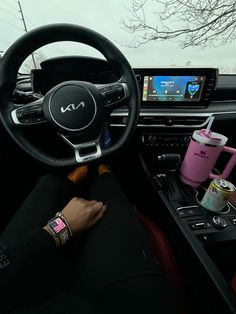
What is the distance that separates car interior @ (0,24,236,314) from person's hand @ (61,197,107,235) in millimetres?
163

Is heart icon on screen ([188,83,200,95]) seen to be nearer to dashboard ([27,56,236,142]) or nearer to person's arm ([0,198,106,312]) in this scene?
dashboard ([27,56,236,142])

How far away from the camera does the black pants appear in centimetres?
57

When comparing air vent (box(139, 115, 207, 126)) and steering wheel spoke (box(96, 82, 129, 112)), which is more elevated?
steering wheel spoke (box(96, 82, 129, 112))

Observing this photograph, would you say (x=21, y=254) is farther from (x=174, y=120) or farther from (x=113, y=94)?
(x=174, y=120)

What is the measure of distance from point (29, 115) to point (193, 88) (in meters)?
0.82

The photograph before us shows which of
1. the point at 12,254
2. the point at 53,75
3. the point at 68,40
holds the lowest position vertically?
the point at 12,254

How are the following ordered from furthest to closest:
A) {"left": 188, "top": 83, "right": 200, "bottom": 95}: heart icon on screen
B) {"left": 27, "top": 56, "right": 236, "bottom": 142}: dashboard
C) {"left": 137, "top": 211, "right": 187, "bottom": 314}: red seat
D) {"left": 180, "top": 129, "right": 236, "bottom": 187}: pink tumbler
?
{"left": 188, "top": 83, "right": 200, "bottom": 95}: heart icon on screen, {"left": 27, "top": 56, "right": 236, "bottom": 142}: dashboard, {"left": 180, "top": 129, "right": 236, "bottom": 187}: pink tumbler, {"left": 137, "top": 211, "right": 187, "bottom": 314}: red seat

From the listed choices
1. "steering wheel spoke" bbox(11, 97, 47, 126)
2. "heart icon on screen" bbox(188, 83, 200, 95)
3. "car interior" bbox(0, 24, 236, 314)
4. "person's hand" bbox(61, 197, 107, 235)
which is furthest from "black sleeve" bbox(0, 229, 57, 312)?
"heart icon on screen" bbox(188, 83, 200, 95)

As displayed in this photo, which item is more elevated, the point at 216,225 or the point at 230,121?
the point at 230,121

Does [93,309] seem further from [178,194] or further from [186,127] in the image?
[186,127]

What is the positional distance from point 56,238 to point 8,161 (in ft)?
1.93

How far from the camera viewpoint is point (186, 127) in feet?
3.98

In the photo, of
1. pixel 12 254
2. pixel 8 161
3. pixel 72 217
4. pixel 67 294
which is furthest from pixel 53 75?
pixel 67 294

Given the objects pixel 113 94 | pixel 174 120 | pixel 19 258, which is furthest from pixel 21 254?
pixel 174 120
